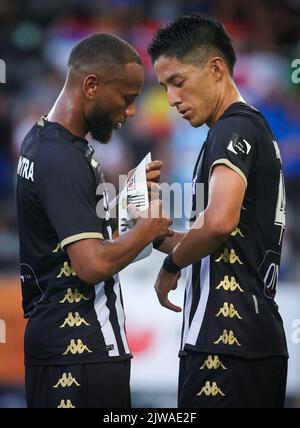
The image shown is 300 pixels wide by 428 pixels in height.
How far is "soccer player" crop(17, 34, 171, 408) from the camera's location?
351cm

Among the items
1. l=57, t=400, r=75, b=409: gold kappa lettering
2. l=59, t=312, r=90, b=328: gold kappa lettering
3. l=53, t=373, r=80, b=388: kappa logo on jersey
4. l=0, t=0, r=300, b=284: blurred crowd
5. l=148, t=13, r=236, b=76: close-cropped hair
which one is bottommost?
l=57, t=400, r=75, b=409: gold kappa lettering

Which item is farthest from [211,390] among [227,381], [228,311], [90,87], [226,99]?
[90,87]

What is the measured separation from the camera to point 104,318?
12.0ft

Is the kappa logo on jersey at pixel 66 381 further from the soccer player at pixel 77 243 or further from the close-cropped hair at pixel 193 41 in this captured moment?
the close-cropped hair at pixel 193 41

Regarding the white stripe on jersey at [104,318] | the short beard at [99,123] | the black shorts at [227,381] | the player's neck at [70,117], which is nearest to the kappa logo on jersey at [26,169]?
the player's neck at [70,117]

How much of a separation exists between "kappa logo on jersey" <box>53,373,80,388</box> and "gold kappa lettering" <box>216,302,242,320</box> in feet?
2.24

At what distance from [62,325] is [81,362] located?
0.18 meters

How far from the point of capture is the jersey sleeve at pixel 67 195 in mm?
3502

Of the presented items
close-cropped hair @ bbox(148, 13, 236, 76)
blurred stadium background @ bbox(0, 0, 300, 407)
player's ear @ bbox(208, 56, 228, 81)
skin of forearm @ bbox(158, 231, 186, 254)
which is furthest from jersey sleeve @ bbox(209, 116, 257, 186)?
blurred stadium background @ bbox(0, 0, 300, 407)

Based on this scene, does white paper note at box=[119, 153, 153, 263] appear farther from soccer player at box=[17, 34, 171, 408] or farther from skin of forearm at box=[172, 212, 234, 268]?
skin of forearm at box=[172, 212, 234, 268]

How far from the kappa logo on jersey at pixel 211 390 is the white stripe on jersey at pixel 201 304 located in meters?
0.19

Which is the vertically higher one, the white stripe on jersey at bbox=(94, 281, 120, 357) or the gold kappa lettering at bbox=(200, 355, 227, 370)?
the white stripe on jersey at bbox=(94, 281, 120, 357)

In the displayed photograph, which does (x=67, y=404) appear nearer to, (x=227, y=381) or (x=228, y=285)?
(x=227, y=381)

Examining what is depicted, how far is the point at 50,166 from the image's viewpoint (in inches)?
139
